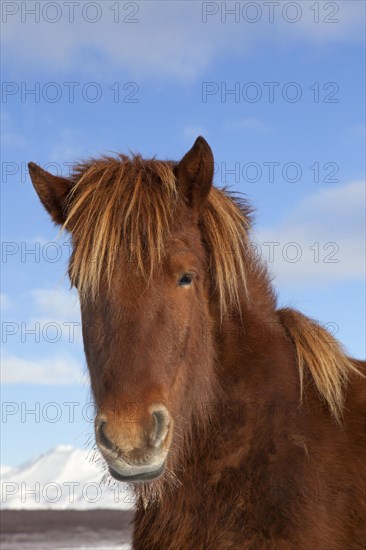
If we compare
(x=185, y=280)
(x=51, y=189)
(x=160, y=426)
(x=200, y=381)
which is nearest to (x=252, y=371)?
(x=200, y=381)

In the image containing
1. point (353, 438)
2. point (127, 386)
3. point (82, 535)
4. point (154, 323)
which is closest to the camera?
point (127, 386)

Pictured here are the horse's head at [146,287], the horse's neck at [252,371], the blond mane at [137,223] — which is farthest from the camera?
the horse's neck at [252,371]

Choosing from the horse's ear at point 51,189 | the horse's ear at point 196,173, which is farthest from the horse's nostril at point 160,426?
the horse's ear at point 51,189

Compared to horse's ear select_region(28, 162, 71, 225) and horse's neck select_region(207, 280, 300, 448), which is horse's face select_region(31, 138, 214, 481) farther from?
horse's ear select_region(28, 162, 71, 225)

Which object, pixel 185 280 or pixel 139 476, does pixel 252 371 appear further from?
pixel 139 476

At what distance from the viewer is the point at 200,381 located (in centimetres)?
478

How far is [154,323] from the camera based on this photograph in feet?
14.8

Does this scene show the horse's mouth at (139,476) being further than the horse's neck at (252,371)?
No

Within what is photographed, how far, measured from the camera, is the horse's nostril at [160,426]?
4141 millimetres

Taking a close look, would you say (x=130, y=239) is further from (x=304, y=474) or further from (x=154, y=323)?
(x=304, y=474)

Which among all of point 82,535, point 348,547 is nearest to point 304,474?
point 348,547

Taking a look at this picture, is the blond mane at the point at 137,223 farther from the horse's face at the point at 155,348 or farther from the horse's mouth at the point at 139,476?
the horse's mouth at the point at 139,476

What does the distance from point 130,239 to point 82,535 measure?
13810 mm

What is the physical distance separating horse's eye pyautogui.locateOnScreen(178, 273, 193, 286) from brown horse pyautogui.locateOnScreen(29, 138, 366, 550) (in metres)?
0.01
